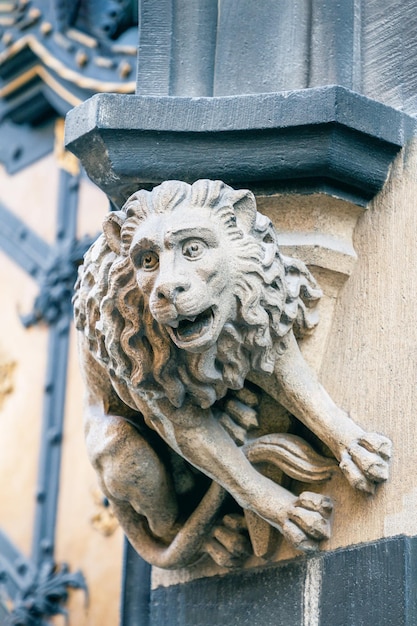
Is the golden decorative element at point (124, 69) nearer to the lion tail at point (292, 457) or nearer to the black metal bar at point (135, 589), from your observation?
the black metal bar at point (135, 589)

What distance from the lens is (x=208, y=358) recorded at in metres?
2.40

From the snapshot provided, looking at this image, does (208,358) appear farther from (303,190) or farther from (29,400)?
(29,400)

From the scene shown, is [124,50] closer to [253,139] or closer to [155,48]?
[155,48]

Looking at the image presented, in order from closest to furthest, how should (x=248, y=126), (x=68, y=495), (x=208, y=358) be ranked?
1. (x=208, y=358)
2. (x=248, y=126)
3. (x=68, y=495)

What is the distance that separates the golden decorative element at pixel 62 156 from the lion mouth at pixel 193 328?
2.13 meters

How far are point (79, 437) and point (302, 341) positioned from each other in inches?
67.7

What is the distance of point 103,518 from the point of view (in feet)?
13.4

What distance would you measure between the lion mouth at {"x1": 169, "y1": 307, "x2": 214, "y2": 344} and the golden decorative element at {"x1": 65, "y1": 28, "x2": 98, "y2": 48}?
2.06 m

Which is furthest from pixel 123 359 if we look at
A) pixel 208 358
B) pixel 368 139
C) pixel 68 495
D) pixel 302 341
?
pixel 68 495

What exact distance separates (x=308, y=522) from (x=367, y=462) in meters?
0.13

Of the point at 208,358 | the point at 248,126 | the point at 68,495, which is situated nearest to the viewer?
the point at 208,358

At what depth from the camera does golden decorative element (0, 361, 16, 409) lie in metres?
4.45

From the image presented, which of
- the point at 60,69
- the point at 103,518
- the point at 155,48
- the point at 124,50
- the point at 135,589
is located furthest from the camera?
the point at 60,69

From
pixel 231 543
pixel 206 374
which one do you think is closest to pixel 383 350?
pixel 206 374
